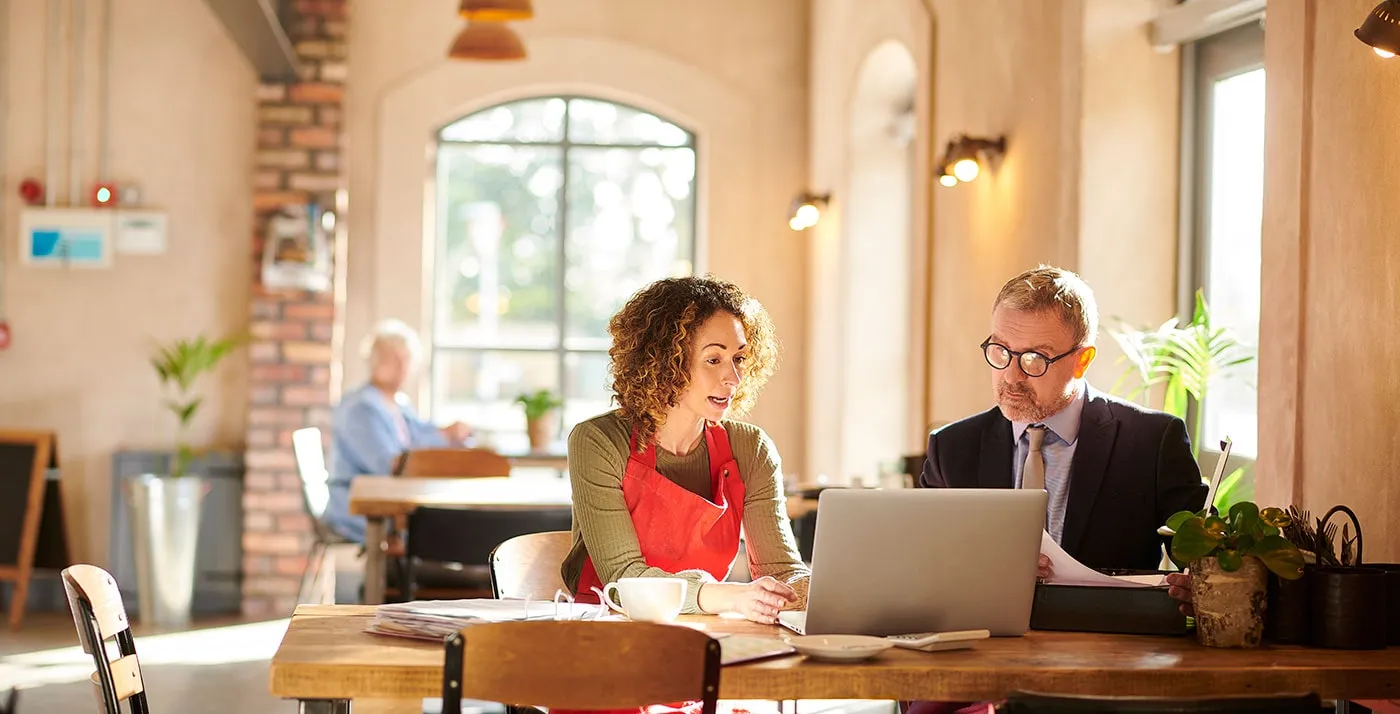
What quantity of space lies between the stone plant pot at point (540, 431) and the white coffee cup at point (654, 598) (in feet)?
16.8

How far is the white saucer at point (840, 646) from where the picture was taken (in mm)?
2232

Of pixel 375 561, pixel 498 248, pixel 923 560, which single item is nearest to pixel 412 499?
pixel 375 561

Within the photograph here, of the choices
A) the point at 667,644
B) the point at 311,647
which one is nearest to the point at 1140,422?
the point at 667,644

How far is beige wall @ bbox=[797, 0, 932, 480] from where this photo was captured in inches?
252

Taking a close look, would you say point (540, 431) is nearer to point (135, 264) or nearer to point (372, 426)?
point (372, 426)

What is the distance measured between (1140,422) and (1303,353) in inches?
16.2

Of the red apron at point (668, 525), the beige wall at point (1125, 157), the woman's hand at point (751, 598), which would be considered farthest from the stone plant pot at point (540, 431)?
the woman's hand at point (751, 598)

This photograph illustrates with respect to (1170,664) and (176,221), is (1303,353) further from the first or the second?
(176,221)

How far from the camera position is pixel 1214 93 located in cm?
455

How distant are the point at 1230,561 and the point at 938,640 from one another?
1.63ft

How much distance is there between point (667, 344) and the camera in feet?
10.1

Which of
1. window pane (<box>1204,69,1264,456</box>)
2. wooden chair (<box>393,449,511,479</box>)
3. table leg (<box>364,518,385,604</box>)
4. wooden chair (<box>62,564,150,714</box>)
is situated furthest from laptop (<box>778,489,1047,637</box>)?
wooden chair (<box>393,449,511,479</box>)

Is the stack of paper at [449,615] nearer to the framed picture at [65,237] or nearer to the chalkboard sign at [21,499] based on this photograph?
the chalkboard sign at [21,499]

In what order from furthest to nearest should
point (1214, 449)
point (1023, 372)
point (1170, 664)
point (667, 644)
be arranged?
point (1214, 449) < point (1023, 372) < point (1170, 664) < point (667, 644)
